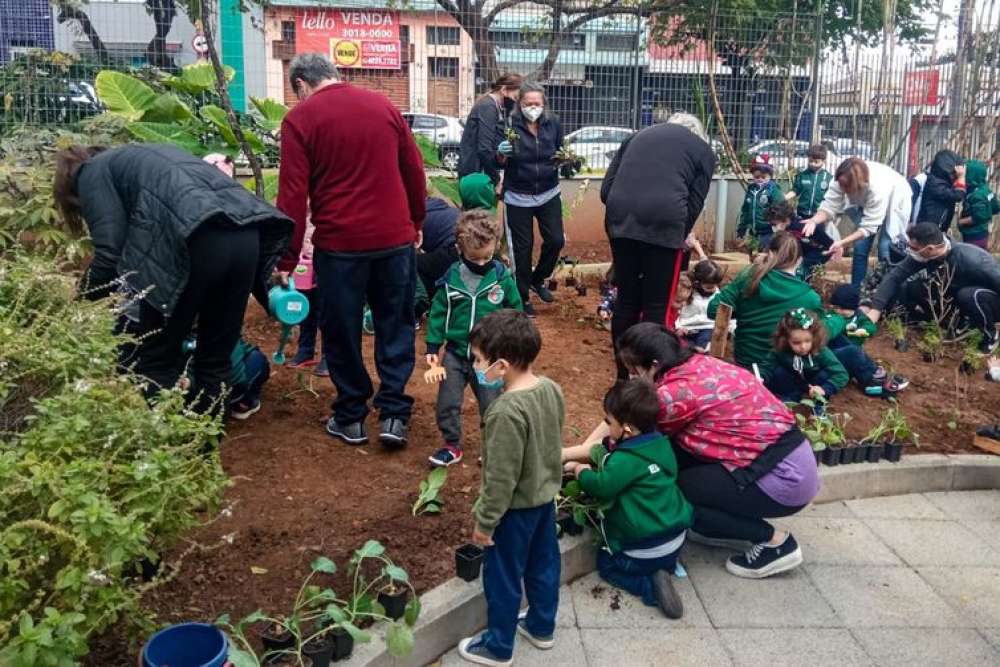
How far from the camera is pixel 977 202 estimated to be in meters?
9.14

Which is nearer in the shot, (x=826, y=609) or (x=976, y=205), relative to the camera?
(x=826, y=609)

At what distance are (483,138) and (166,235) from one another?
4.11 meters

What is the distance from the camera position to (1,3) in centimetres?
830

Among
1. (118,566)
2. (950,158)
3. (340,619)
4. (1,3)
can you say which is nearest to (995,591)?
(340,619)

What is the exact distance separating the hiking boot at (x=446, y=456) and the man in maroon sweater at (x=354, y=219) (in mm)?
251

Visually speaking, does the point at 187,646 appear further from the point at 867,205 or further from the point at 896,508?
the point at 867,205

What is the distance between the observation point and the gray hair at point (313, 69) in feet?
15.0

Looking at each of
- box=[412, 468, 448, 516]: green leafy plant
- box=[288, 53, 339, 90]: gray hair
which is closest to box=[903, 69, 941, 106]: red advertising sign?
box=[288, 53, 339, 90]: gray hair

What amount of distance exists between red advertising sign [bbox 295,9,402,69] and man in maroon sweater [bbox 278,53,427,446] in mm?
5506

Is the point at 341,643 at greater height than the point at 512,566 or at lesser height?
lesser

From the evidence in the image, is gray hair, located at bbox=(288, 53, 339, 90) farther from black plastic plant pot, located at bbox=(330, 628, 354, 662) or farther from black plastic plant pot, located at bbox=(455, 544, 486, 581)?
black plastic plant pot, located at bbox=(330, 628, 354, 662)

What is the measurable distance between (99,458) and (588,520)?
218cm

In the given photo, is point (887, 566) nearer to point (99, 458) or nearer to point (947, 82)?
point (99, 458)

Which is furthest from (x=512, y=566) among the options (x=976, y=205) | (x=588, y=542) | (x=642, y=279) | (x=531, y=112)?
(x=976, y=205)
